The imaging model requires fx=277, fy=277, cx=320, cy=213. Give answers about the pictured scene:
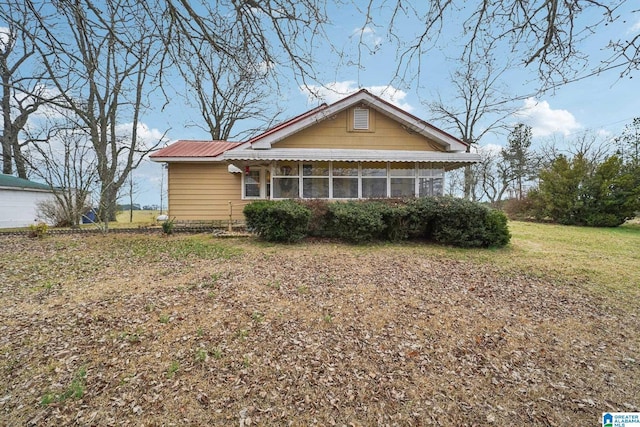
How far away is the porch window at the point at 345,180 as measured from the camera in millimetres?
11562

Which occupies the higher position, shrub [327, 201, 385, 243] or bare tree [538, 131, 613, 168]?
bare tree [538, 131, 613, 168]

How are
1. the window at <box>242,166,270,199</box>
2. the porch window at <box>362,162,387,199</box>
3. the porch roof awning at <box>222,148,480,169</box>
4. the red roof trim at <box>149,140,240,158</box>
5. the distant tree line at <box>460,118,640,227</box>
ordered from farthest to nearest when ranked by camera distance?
the distant tree line at <box>460,118,640,227</box> < the window at <box>242,166,270,199</box> < the red roof trim at <box>149,140,240,158</box> < the porch window at <box>362,162,387,199</box> < the porch roof awning at <box>222,148,480,169</box>

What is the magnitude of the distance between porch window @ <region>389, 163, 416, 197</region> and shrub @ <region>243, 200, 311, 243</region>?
4.50 meters

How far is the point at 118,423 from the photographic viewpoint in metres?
2.46

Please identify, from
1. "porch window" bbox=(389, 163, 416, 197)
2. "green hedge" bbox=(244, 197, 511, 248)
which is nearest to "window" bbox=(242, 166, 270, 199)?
"green hedge" bbox=(244, 197, 511, 248)

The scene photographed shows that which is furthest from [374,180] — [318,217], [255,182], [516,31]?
[516,31]

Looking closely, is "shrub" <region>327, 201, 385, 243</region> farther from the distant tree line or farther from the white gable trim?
the distant tree line

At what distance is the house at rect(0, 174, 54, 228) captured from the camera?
14.8m

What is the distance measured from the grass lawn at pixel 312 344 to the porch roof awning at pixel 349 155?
5.10m

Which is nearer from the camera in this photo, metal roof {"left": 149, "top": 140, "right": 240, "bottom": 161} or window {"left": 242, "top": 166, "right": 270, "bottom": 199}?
metal roof {"left": 149, "top": 140, "right": 240, "bottom": 161}

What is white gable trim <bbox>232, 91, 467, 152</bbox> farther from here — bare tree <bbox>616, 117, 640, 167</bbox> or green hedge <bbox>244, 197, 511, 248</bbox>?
bare tree <bbox>616, 117, 640, 167</bbox>

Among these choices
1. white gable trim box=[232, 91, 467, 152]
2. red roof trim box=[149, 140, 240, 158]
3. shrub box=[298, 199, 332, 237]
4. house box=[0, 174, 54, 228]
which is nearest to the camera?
shrub box=[298, 199, 332, 237]

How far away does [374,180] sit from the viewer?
11.7 meters

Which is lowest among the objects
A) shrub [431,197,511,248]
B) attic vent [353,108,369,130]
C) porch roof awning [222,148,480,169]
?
shrub [431,197,511,248]
